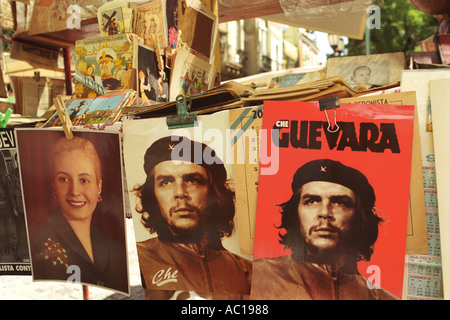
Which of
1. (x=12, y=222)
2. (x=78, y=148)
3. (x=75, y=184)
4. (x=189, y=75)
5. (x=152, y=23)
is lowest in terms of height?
(x=12, y=222)

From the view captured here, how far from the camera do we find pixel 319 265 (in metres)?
1.00

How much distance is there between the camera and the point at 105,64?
5.32ft

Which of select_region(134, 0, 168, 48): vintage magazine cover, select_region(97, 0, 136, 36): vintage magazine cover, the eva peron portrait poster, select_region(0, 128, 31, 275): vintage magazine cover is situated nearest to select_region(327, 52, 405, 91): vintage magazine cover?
select_region(134, 0, 168, 48): vintage magazine cover

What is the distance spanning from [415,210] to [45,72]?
14.7ft

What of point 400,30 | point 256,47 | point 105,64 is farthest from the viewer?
point 256,47

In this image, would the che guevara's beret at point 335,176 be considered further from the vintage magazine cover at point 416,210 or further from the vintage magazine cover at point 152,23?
the vintage magazine cover at point 152,23

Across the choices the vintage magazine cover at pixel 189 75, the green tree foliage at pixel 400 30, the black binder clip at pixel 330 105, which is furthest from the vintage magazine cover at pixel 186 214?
the green tree foliage at pixel 400 30

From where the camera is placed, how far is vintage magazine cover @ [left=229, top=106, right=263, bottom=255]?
1082 mm

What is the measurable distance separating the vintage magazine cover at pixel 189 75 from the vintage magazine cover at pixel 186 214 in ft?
1.90

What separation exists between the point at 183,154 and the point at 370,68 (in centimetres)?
152

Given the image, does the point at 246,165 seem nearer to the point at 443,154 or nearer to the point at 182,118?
the point at 182,118

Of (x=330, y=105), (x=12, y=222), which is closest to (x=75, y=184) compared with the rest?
(x=12, y=222)

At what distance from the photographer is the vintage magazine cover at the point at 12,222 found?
1.45m

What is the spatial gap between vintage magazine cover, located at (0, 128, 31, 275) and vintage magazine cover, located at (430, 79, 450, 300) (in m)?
1.29
